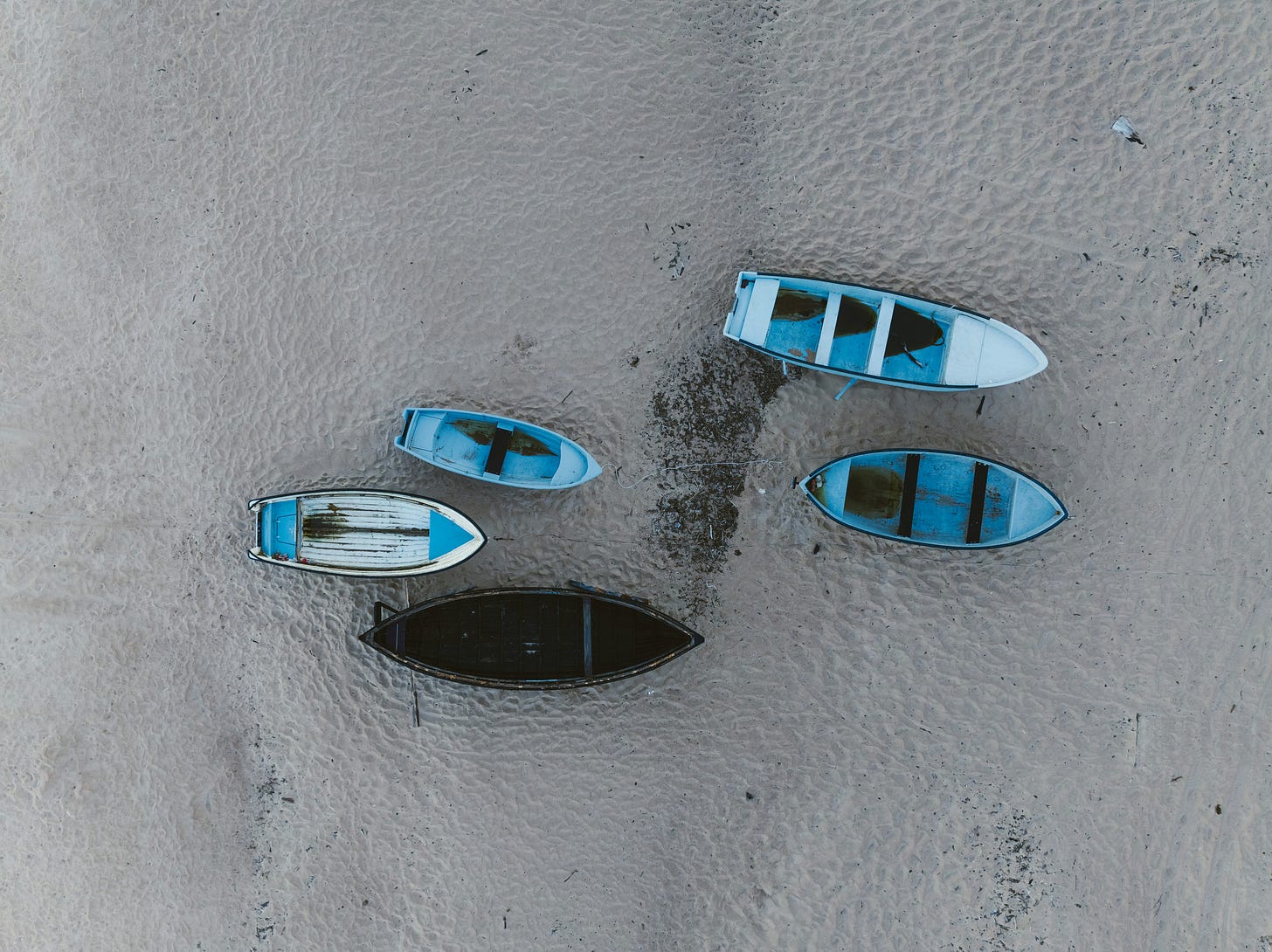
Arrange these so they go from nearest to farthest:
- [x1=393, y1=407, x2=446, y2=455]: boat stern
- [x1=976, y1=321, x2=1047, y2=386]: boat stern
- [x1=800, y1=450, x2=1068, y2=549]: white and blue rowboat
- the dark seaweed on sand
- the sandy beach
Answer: [x1=976, y1=321, x2=1047, y2=386]: boat stern
[x1=800, y1=450, x2=1068, y2=549]: white and blue rowboat
[x1=393, y1=407, x2=446, y2=455]: boat stern
the sandy beach
the dark seaweed on sand

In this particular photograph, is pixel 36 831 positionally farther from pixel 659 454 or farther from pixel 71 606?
pixel 659 454

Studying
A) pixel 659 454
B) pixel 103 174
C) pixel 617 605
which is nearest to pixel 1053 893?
pixel 617 605

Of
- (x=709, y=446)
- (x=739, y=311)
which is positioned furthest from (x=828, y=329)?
(x=709, y=446)

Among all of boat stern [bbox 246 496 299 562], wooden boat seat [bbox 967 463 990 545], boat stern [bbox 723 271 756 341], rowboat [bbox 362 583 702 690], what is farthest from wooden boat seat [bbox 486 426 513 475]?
wooden boat seat [bbox 967 463 990 545]

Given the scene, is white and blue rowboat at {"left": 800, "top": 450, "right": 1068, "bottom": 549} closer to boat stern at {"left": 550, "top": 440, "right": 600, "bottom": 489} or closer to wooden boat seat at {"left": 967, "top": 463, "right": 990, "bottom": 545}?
wooden boat seat at {"left": 967, "top": 463, "right": 990, "bottom": 545}

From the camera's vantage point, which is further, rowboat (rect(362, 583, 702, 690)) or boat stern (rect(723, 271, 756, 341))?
boat stern (rect(723, 271, 756, 341))

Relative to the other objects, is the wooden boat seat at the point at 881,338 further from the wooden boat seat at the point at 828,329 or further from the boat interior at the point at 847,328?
the wooden boat seat at the point at 828,329
